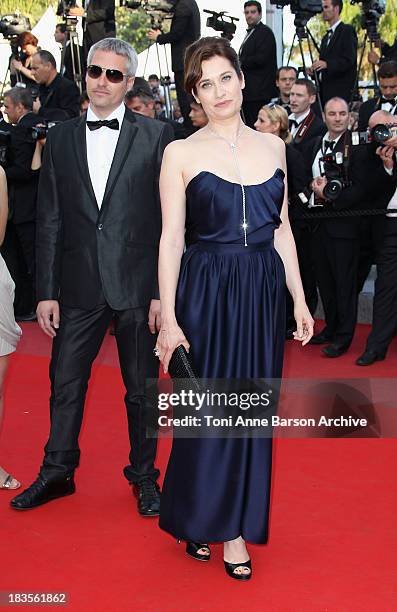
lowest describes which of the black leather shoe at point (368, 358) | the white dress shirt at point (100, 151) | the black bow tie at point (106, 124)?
the black leather shoe at point (368, 358)

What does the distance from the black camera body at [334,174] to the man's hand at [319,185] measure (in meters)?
0.03

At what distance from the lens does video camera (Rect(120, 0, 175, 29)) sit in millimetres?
9844

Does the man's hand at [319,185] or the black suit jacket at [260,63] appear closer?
the man's hand at [319,185]

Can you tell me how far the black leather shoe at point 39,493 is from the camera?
12.7 ft

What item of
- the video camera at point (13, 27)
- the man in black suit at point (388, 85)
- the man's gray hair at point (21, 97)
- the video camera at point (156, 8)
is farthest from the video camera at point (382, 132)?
the video camera at point (13, 27)

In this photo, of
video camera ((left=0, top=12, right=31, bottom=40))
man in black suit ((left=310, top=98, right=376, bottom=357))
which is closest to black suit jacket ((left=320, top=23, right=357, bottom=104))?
man in black suit ((left=310, top=98, right=376, bottom=357))

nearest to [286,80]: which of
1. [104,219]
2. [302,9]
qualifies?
[302,9]

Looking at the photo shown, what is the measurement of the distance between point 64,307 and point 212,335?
2.90ft

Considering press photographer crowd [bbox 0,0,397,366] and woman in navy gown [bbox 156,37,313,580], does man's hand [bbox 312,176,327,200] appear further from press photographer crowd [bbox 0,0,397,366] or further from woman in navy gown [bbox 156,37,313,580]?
woman in navy gown [bbox 156,37,313,580]

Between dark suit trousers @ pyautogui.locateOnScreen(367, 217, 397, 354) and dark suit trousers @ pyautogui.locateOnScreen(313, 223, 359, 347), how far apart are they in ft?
0.92

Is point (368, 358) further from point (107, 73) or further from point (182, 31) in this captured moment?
point (182, 31)

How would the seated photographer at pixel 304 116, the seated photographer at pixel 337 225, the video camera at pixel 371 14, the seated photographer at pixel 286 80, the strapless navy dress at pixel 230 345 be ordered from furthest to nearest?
1. the seated photographer at pixel 286 80
2. the video camera at pixel 371 14
3. the seated photographer at pixel 304 116
4. the seated photographer at pixel 337 225
5. the strapless navy dress at pixel 230 345

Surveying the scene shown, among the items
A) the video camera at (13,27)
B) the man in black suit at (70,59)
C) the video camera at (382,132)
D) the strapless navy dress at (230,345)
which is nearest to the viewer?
the strapless navy dress at (230,345)

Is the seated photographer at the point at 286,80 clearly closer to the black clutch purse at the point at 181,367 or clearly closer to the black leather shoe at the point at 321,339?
the black leather shoe at the point at 321,339
